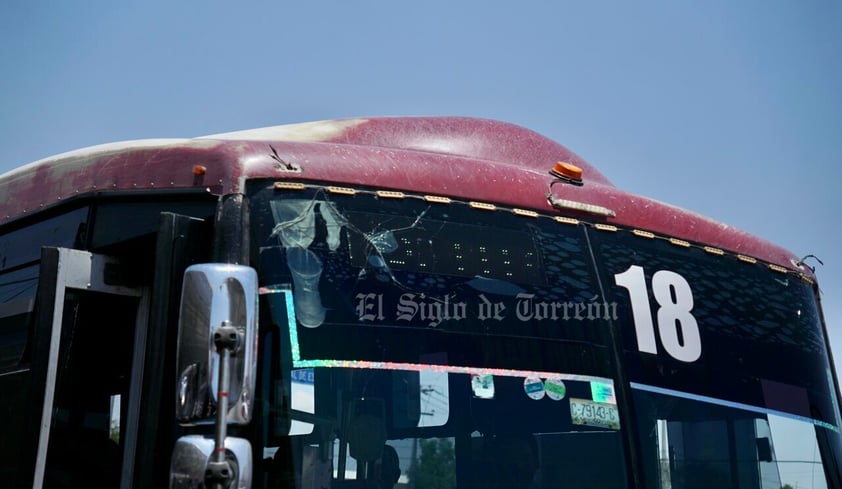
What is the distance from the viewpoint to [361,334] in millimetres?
3295

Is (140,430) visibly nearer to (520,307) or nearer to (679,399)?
(520,307)

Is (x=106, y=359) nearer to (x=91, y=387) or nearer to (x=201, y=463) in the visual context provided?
(x=91, y=387)

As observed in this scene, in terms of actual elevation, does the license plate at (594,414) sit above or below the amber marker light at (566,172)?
below

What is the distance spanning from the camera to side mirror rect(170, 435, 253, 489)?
2.75 metres

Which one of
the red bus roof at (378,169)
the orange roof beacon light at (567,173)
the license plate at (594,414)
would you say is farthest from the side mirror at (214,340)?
the orange roof beacon light at (567,173)

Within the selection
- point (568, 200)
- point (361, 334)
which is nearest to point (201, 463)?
point (361, 334)

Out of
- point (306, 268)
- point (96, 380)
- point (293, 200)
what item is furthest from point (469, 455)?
point (96, 380)

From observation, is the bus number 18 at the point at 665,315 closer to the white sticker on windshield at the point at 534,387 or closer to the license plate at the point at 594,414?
the license plate at the point at 594,414

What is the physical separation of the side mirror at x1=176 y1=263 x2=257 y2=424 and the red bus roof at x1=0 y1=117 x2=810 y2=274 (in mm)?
590

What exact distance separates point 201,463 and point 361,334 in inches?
29.3

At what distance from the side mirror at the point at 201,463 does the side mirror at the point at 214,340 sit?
72 millimetres

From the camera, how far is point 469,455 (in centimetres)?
332

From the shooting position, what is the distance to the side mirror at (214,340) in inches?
109

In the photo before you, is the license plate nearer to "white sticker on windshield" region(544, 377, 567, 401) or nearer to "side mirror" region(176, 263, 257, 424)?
"white sticker on windshield" region(544, 377, 567, 401)
